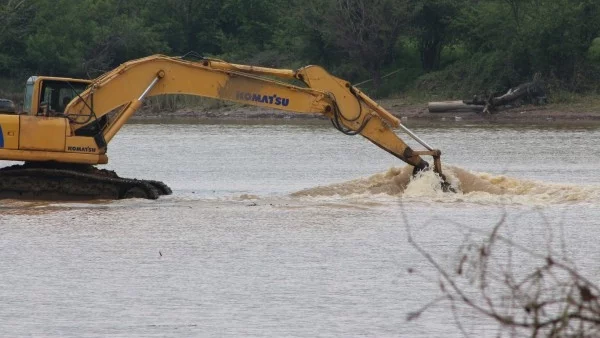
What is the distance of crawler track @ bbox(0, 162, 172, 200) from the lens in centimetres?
2130

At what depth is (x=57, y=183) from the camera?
70.2ft

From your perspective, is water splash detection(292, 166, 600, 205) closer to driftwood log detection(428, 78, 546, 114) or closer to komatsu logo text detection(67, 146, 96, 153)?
komatsu logo text detection(67, 146, 96, 153)

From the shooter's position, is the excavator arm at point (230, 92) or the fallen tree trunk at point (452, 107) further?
the fallen tree trunk at point (452, 107)

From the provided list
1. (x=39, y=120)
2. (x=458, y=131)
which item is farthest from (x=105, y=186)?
(x=458, y=131)

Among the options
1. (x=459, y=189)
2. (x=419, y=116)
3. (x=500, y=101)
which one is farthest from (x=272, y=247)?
(x=500, y=101)

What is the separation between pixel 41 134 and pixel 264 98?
3.44m

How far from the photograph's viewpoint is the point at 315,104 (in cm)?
2170

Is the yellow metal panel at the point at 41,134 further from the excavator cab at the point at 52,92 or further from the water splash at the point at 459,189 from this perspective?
the water splash at the point at 459,189

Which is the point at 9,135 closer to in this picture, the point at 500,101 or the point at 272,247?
the point at 272,247

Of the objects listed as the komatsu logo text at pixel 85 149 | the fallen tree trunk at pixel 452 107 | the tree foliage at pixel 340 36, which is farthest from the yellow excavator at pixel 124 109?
the tree foliage at pixel 340 36

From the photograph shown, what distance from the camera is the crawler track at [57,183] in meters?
21.3

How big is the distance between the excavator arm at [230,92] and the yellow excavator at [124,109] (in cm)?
2

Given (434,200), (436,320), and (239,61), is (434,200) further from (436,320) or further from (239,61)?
(239,61)

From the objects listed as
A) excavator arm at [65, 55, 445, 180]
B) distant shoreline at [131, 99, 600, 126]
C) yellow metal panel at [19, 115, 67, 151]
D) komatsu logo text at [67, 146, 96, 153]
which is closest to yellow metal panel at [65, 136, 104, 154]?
komatsu logo text at [67, 146, 96, 153]
